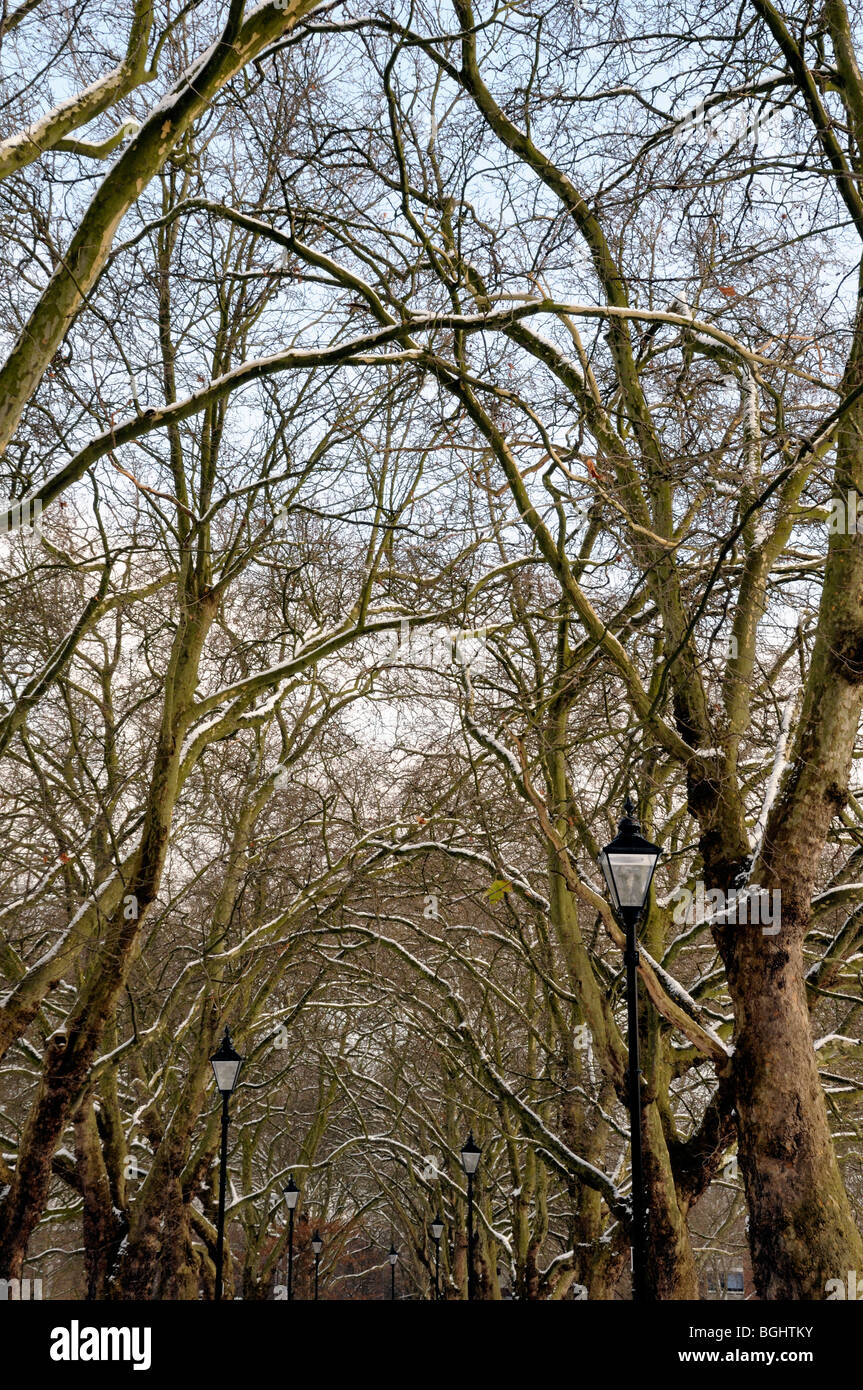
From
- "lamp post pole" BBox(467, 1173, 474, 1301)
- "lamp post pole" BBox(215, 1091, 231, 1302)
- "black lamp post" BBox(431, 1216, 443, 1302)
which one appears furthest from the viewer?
"black lamp post" BBox(431, 1216, 443, 1302)

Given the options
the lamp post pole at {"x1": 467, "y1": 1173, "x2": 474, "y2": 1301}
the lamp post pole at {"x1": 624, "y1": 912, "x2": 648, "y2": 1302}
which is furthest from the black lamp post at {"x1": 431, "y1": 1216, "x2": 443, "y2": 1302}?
the lamp post pole at {"x1": 624, "y1": 912, "x2": 648, "y2": 1302}

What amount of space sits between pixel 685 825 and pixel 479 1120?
9.05 m

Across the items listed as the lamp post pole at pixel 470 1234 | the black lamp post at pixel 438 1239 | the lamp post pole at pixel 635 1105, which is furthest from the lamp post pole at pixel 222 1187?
the black lamp post at pixel 438 1239

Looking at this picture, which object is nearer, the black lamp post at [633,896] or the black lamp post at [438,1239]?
the black lamp post at [633,896]

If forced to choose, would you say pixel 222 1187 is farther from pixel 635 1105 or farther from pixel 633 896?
pixel 633 896

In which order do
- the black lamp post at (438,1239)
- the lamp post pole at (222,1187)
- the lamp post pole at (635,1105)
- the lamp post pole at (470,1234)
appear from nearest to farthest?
the lamp post pole at (635,1105) → the lamp post pole at (222,1187) → the lamp post pole at (470,1234) → the black lamp post at (438,1239)

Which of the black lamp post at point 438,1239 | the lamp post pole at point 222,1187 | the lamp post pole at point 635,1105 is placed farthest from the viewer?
the black lamp post at point 438,1239

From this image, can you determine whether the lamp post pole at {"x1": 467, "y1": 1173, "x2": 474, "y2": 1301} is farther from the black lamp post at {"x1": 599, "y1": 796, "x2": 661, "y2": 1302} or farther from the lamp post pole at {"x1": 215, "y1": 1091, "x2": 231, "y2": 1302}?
the black lamp post at {"x1": 599, "y1": 796, "x2": 661, "y2": 1302}

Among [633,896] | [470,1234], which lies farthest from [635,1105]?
[470,1234]

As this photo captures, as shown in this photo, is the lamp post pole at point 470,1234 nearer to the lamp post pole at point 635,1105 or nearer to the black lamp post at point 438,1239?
the black lamp post at point 438,1239

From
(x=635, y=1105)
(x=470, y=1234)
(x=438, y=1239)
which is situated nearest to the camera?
(x=635, y=1105)

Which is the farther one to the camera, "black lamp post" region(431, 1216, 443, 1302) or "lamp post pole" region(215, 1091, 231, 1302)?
"black lamp post" region(431, 1216, 443, 1302)
